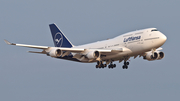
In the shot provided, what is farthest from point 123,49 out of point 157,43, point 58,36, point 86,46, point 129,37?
point 58,36

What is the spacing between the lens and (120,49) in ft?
192

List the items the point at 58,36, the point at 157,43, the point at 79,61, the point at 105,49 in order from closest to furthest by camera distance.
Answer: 1. the point at 157,43
2. the point at 105,49
3. the point at 79,61
4. the point at 58,36

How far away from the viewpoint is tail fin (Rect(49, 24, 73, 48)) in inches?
2867

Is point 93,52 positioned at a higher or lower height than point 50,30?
lower

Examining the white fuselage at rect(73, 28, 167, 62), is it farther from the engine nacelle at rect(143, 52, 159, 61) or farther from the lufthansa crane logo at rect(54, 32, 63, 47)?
the lufthansa crane logo at rect(54, 32, 63, 47)

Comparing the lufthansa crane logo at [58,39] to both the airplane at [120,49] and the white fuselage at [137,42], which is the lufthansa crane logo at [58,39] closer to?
the airplane at [120,49]

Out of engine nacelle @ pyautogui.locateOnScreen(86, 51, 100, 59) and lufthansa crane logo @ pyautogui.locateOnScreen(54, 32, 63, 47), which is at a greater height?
lufthansa crane logo @ pyautogui.locateOnScreen(54, 32, 63, 47)

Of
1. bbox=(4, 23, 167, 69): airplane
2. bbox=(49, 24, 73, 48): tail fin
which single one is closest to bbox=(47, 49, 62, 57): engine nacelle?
bbox=(4, 23, 167, 69): airplane

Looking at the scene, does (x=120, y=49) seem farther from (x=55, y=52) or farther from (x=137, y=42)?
(x=55, y=52)

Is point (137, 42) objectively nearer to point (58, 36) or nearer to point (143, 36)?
point (143, 36)

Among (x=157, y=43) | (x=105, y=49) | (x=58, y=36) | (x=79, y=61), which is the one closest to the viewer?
(x=157, y=43)

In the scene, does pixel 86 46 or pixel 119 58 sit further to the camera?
pixel 86 46

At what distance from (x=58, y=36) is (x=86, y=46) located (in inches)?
396

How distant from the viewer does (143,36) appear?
5653 centimetres
